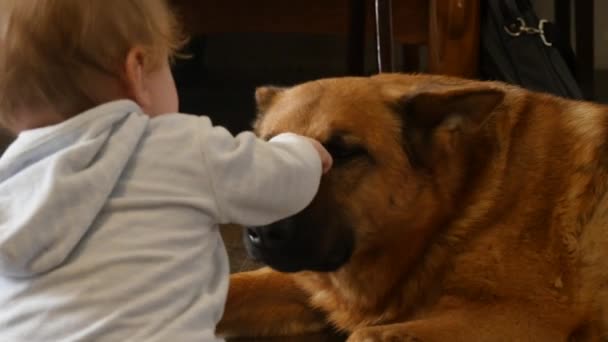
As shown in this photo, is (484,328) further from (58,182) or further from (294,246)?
(58,182)

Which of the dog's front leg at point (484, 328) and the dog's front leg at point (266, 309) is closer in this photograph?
the dog's front leg at point (484, 328)

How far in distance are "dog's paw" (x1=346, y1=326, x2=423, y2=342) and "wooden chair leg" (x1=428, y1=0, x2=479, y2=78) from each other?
1103mm

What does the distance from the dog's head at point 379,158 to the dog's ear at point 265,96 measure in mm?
54

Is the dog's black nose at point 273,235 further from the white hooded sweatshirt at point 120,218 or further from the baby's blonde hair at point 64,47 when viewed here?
the baby's blonde hair at point 64,47

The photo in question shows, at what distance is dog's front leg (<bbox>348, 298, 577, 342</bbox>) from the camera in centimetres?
133

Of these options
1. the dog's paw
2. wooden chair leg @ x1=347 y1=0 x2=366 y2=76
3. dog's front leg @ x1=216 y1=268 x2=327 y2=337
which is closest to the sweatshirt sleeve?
the dog's paw

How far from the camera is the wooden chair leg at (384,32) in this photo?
2172 mm

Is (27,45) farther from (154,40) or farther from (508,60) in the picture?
(508,60)

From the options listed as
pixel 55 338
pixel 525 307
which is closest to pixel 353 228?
pixel 525 307

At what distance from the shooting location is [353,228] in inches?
53.7

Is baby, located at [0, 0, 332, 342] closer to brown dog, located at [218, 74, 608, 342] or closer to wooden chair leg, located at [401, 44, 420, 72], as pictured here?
brown dog, located at [218, 74, 608, 342]

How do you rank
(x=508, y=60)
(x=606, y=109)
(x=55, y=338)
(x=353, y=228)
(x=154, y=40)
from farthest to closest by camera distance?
(x=508, y=60), (x=606, y=109), (x=353, y=228), (x=154, y=40), (x=55, y=338)

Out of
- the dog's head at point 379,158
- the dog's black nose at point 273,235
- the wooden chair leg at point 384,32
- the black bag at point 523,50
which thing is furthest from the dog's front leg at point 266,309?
the black bag at point 523,50

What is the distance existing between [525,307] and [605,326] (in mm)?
159
